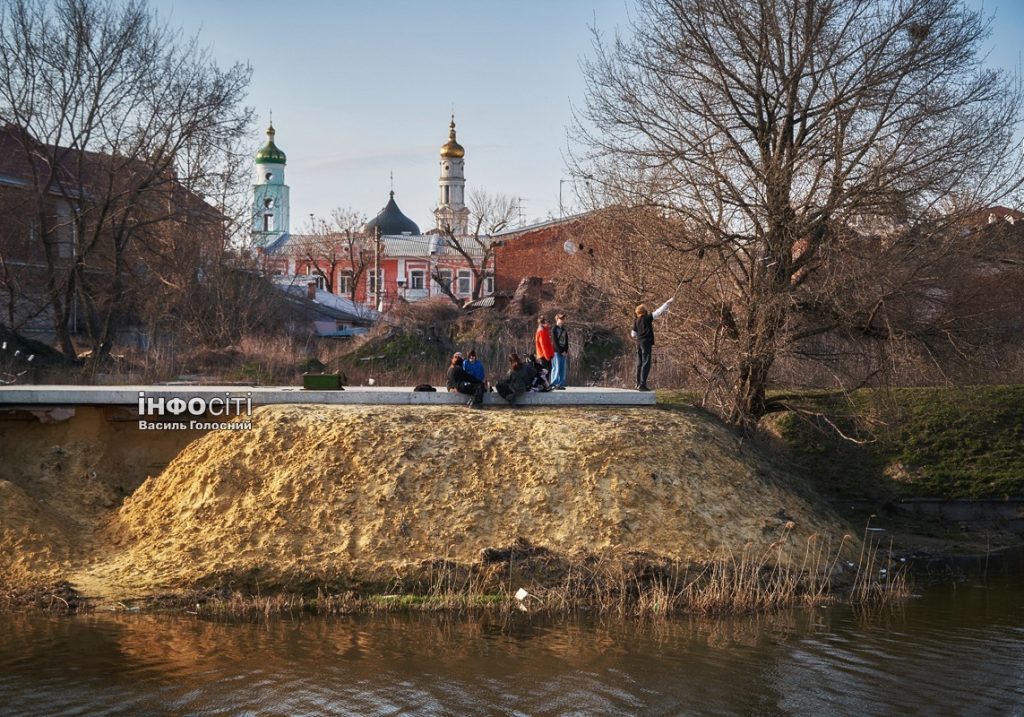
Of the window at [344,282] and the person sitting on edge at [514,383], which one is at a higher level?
the window at [344,282]

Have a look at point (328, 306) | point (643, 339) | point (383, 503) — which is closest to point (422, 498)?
point (383, 503)

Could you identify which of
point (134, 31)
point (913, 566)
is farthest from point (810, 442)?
point (134, 31)

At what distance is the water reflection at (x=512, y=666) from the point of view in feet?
40.8

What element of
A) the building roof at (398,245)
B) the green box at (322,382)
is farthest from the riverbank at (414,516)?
the building roof at (398,245)

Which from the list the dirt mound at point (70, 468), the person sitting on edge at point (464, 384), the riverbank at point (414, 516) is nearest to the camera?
the riverbank at point (414, 516)

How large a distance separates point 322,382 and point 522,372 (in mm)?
3642

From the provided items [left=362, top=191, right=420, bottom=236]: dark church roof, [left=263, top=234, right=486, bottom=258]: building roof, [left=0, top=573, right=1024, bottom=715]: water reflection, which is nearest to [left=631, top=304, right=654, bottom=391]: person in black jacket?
[left=0, top=573, right=1024, bottom=715]: water reflection

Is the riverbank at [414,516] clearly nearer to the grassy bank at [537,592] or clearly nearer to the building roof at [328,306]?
the grassy bank at [537,592]

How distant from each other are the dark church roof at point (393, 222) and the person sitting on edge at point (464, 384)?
83809 millimetres

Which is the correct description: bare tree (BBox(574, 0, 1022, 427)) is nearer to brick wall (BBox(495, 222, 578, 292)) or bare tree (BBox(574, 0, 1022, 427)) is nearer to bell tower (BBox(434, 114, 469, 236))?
brick wall (BBox(495, 222, 578, 292))

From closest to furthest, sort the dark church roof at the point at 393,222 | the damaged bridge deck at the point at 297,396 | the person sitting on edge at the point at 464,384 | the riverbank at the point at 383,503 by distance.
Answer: the riverbank at the point at 383,503 < the damaged bridge deck at the point at 297,396 < the person sitting on edge at the point at 464,384 < the dark church roof at the point at 393,222

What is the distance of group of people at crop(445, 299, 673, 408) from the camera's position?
69.6 feet

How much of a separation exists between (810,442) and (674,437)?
8972 mm

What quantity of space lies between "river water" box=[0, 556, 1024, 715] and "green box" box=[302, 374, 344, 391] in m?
6.22
